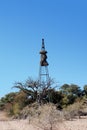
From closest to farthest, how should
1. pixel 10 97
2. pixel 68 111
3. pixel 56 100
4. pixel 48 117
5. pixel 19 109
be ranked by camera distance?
1. pixel 48 117
2. pixel 68 111
3. pixel 19 109
4. pixel 56 100
5. pixel 10 97

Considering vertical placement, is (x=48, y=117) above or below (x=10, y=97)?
below

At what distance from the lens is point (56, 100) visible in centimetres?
6675

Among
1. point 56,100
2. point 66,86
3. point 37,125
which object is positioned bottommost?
point 37,125

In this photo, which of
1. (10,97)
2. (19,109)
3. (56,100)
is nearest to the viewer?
(19,109)

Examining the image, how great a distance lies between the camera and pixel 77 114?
187ft

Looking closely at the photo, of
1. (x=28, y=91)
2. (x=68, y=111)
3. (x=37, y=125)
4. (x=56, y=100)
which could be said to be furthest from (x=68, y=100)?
(x=37, y=125)

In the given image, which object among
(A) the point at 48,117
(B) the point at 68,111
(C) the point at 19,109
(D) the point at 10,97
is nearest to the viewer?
(A) the point at 48,117

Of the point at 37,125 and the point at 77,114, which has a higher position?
the point at 77,114

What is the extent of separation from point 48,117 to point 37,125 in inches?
77.8

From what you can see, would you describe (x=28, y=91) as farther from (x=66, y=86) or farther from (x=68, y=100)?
(x=66, y=86)

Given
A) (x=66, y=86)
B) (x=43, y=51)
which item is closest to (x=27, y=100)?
(x=43, y=51)

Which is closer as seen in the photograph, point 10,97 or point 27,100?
point 27,100

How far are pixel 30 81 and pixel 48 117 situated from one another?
31.9 metres

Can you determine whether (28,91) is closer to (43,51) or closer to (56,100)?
(56,100)
